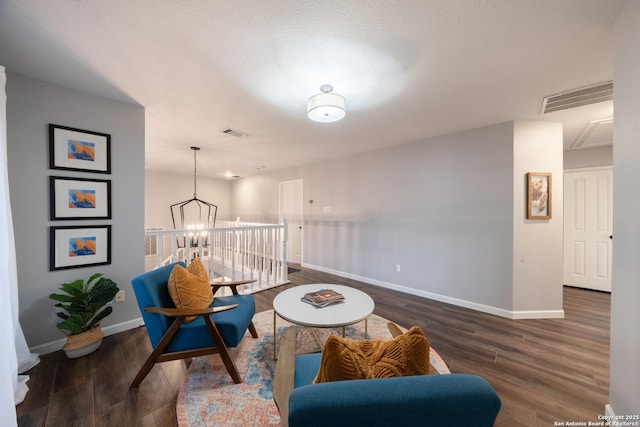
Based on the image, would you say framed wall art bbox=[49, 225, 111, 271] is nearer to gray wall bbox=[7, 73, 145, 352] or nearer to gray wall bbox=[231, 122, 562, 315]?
gray wall bbox=[7, 73, 145, 352]

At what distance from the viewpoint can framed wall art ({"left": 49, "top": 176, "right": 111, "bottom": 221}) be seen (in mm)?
2127

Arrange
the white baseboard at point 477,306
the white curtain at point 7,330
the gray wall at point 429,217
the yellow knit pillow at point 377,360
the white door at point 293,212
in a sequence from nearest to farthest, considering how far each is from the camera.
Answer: the yellow knit pillow at point 377,360 < the white curtain at point 7,330 < the white baseboard at point 477,306 < the gray wall at point 429,217 < the white door at point 293,212

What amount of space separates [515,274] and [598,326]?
0.95m

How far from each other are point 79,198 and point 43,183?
256 mm

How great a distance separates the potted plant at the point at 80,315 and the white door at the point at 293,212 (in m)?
3.83

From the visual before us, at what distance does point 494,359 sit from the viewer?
206 centimetres

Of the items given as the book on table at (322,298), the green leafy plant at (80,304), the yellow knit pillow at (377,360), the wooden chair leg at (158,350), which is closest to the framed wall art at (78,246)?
the green leafy plant at (80,304)

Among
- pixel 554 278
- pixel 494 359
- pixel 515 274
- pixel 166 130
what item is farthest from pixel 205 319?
pixel 554 278

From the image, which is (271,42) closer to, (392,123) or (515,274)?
(392,123)

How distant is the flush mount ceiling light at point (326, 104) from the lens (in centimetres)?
208

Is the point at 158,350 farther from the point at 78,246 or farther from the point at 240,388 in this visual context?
the point at 78,246

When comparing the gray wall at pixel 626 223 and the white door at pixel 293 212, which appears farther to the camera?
the white door at pixel 293 212

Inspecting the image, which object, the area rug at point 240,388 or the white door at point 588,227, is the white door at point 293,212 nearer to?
the area rug at point 240,388

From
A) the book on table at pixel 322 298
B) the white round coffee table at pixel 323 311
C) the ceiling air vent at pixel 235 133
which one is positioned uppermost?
the ceiling air vent at pixel 235 133
